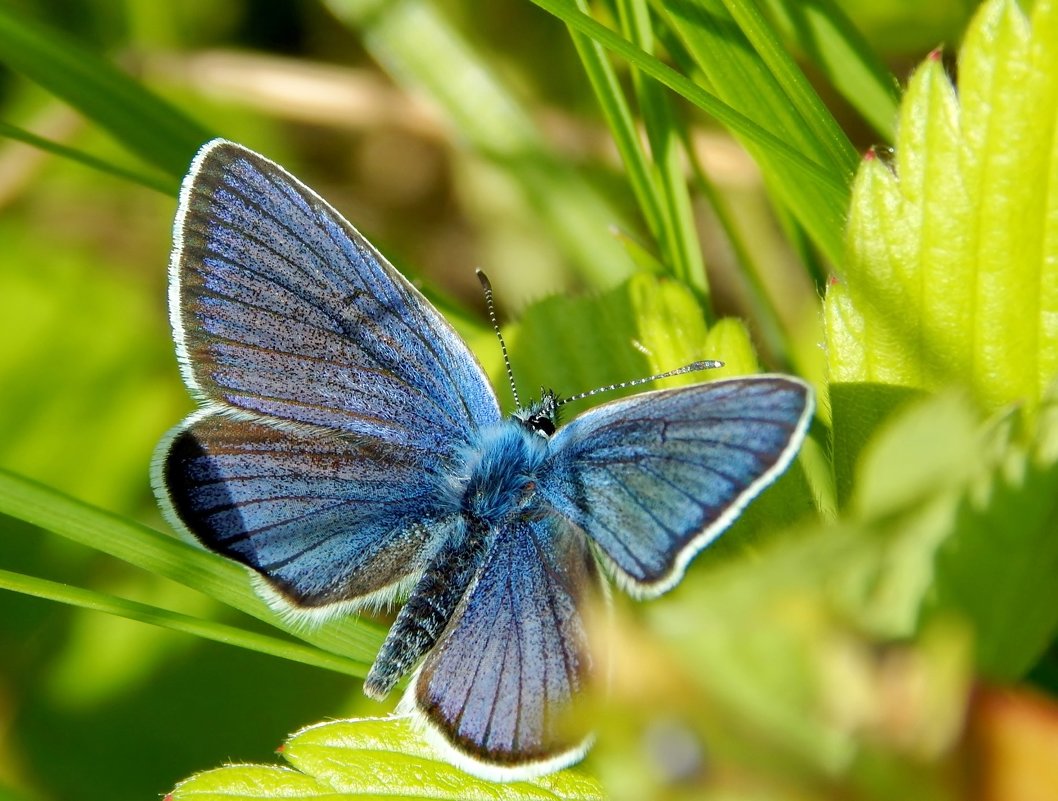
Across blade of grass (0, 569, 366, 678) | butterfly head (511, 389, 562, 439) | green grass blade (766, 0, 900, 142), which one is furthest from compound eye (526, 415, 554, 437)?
green grass blade (766, 0, 900, 142)

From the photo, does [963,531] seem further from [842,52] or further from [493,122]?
[493,122]

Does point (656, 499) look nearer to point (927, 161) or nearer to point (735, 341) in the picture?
point (735, 341)

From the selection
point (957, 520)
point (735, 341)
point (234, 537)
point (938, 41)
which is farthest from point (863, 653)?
point (938, 41)

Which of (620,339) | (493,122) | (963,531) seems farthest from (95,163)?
(963,531)

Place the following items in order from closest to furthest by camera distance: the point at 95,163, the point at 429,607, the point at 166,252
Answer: the point at 429,607
the point at 95,163
the point at 166,252

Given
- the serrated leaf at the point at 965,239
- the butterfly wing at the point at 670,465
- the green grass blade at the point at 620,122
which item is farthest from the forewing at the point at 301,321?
the serrated leaf at the point at 965,239

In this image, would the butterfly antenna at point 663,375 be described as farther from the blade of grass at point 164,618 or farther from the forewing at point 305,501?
the blade of grass at point 164,618
